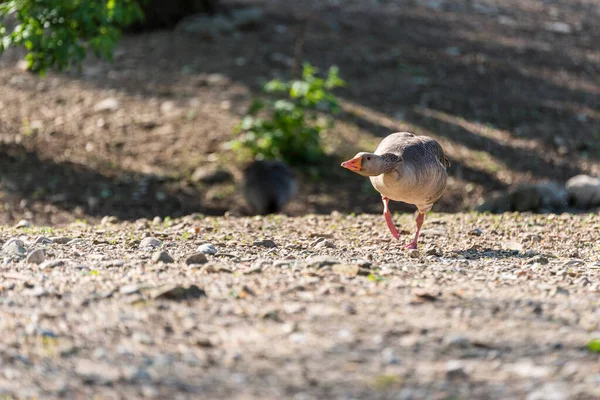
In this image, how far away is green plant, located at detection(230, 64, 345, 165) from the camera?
9.85 m

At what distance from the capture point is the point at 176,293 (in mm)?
4027

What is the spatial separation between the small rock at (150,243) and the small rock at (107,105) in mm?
5763

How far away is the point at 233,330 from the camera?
3641mm

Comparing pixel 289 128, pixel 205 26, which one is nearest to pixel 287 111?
pixel 289 128

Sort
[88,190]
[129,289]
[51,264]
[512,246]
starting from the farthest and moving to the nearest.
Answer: [88,190] < [512,246] < [51,264] < [129,289]

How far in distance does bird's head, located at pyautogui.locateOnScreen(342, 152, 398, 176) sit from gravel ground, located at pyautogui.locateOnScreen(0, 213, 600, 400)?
1.82ft

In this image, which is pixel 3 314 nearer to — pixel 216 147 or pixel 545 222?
pixel 545 222

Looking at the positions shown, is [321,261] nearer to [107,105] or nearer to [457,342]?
[457,342]

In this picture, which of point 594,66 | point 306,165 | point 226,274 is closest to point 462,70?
point 594,66

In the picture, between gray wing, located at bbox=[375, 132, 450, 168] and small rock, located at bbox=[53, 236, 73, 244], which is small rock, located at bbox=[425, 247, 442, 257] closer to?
gray wing, located at bbox=[375, 132, 450, 168]

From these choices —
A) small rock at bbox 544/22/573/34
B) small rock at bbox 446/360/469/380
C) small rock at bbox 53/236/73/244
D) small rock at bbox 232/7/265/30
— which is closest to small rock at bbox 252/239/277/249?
small rock at bbox 53/236/73/244

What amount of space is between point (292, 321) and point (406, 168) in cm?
193

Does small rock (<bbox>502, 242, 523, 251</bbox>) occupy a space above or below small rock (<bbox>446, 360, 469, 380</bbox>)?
below

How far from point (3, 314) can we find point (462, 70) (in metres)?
10.3
